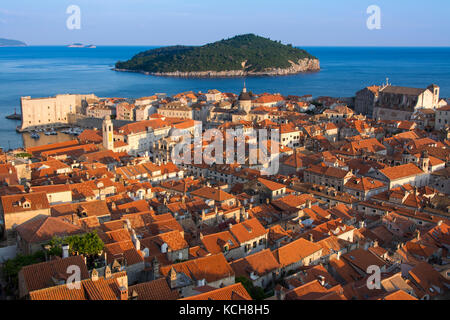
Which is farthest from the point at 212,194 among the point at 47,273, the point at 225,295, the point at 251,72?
the point at 251,72

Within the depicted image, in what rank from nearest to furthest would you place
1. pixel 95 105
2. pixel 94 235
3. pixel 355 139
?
pixel 94 235 < pixel 355 139 < pixel 95 105

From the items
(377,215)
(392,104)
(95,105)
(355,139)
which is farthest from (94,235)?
(95,105)

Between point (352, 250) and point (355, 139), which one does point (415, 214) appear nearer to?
point (352, 250)

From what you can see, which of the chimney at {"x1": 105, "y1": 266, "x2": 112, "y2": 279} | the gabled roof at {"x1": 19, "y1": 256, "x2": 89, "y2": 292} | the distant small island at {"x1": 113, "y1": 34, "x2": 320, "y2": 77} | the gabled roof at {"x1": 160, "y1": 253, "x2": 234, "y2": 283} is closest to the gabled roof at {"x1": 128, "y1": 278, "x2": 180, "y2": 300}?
the chimney at {"x1": 105, "y1": 266, "x2": 112, "y2": 279}

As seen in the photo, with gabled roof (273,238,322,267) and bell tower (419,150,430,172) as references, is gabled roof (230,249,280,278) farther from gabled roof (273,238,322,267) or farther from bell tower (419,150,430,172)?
bell tower (419,150,430,172)

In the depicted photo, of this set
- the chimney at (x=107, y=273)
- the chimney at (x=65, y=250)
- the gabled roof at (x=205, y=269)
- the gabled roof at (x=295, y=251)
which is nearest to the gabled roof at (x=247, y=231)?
the gabled roof at (x=295, y=251)

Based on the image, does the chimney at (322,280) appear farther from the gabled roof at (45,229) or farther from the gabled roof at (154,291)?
the gabled roof at (45,229)

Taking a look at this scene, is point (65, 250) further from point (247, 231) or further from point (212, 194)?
point (212, 194)

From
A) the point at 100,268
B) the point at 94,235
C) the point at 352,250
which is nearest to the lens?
the point at 100,268
